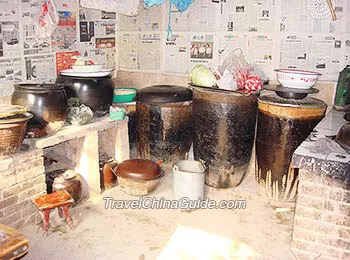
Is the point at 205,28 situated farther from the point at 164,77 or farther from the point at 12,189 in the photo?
the point at 12,189

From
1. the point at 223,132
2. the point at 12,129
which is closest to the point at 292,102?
the point at 223,132

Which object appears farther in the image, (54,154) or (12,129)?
(54,154)

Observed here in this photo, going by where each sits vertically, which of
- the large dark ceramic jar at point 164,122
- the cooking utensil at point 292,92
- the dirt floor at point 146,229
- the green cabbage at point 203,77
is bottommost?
the dirt floor at point 146,229

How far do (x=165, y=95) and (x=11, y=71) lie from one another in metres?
1.22

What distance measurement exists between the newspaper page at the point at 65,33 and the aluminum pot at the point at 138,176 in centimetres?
119

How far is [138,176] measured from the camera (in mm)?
3158

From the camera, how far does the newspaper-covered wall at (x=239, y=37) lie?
330 centimetres

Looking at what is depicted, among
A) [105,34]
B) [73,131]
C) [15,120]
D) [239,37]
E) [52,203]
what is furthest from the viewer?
[105,34]

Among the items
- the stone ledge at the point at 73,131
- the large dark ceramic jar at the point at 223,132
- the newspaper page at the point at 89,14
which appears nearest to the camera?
the stone ledge at the point at 73,131

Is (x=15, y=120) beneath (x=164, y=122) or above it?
above

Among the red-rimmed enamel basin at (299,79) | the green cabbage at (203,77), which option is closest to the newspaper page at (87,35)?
the green cabbage at (203,77)

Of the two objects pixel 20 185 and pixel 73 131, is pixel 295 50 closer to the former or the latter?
pixel 73 131

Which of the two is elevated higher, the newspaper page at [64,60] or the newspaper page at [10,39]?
the newspaper page at [10,39]

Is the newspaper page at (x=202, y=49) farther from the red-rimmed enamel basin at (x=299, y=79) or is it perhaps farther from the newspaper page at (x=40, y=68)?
the newspaper page at (x=40, y=68)
